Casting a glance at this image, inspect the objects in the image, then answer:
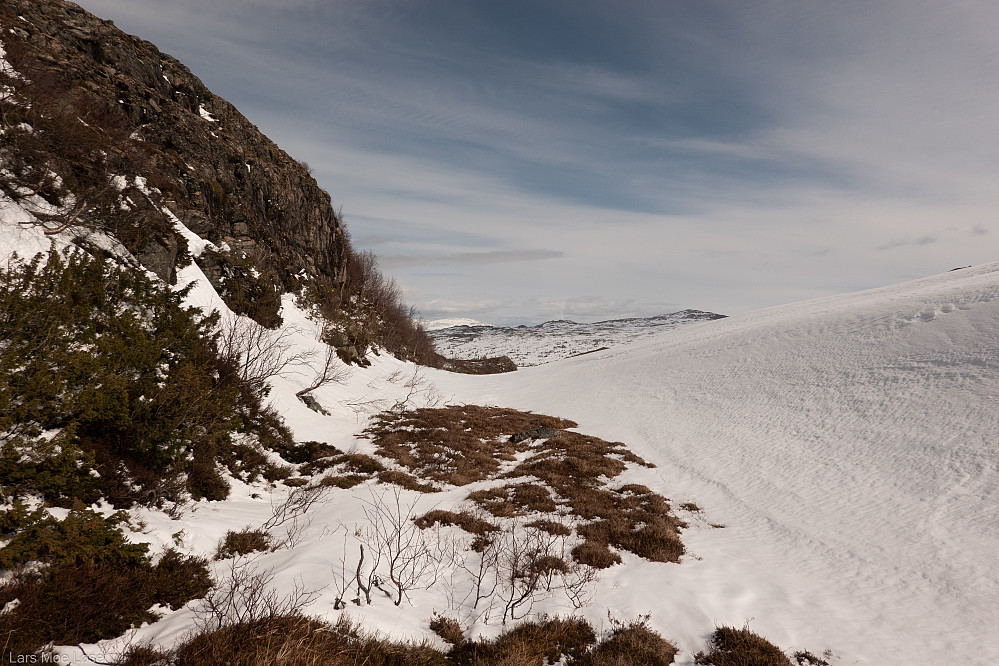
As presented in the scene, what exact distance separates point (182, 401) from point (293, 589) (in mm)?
4867

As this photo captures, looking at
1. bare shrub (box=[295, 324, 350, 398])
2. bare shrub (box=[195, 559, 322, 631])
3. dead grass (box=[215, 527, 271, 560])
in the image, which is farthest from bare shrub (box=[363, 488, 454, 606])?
bare shrub (box=[295, 324, 350, 398])

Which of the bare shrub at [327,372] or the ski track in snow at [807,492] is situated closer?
the ski track in snow at [807,492]

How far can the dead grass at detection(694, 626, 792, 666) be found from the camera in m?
5.54

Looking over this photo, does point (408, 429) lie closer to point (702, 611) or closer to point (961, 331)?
point (702, 611)

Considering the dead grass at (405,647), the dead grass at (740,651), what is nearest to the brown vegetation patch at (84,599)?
the dead grass at (405,647)

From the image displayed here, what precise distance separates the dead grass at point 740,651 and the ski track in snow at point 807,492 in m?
0.26

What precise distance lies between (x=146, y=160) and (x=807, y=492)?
2732cm

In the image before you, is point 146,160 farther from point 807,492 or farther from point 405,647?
point 807,492

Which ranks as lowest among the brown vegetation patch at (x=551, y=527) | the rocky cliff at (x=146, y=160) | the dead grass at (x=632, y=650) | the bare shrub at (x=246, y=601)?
the brown vegetation patch at (x=551, y=527)

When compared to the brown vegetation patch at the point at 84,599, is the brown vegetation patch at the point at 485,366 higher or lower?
lower

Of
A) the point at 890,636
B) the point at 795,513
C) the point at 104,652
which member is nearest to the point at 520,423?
the point at 795,513

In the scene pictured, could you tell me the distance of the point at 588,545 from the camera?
8.70 meters

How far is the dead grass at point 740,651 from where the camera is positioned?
5.54 m

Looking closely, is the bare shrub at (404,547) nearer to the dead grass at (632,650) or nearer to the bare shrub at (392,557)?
the bare shrub at (392,557)
